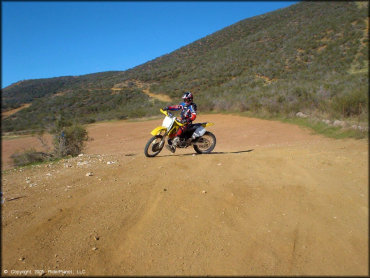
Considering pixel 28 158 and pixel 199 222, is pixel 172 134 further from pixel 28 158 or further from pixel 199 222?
pixel 28 158

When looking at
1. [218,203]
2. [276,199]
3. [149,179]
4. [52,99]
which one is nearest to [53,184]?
[149,179]

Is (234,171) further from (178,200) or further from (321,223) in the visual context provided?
(321,223)

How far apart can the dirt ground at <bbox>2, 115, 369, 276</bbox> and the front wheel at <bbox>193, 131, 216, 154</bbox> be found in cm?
248

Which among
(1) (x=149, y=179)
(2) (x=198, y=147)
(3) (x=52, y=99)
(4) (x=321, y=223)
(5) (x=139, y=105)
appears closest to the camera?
(4) (x=321, y=223)

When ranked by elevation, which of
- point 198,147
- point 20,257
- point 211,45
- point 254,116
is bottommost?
point 254,116

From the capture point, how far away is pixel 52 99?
1345 inches

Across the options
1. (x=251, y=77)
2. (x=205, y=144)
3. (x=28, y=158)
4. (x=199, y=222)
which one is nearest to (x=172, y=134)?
(x=205, y=144)

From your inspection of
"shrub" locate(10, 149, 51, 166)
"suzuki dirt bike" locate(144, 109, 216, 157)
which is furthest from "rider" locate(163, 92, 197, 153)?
"shrub" locate(10, 149, 51, 166)

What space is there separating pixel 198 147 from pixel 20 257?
17.2 ft

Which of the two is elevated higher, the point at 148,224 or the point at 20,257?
the point at 20,257

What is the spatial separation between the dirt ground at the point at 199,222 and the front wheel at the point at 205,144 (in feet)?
8.13

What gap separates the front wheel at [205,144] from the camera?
707 centimetres

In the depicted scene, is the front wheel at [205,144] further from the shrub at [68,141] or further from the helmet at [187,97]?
the shrub at [68,141]

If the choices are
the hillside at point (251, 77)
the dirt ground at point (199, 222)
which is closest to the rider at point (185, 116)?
the dirt ground at point (199, 222)
